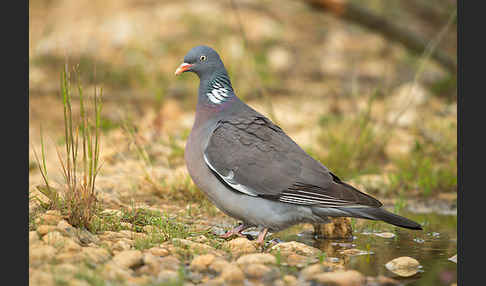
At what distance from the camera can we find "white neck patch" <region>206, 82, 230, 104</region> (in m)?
4.51

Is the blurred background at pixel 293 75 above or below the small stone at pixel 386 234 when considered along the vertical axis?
above

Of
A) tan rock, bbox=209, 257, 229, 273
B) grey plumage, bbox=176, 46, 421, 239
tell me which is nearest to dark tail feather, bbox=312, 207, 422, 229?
grey plumage, bbox=176, 46, 421, 239

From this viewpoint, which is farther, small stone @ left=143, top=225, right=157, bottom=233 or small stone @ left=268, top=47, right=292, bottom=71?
small stone @ left=268, top=47, right=292, bottom=71

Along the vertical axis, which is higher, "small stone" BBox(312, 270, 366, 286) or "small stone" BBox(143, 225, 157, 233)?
"small stone" BBox(143, 225, 157, 233)

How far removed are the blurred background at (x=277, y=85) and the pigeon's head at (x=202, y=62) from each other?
0.81 m

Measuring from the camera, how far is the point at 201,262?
3.35 m

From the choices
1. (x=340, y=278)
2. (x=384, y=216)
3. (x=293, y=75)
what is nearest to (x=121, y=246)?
(x=340, y=278)

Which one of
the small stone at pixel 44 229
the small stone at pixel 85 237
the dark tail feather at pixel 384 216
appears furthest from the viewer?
the dark tail feather at pixel 384 216

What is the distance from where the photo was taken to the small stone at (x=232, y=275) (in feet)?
10.3

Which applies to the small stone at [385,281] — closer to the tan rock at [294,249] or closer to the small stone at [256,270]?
the tan rock at [294,249]

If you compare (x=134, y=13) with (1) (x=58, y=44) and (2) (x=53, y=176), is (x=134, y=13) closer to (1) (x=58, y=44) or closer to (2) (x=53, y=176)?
(1) (x=58, y=44)

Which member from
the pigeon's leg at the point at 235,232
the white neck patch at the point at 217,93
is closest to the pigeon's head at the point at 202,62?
the white neck patch at the point at 217,93

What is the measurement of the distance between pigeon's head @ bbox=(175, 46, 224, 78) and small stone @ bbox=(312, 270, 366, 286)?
6.83 ft

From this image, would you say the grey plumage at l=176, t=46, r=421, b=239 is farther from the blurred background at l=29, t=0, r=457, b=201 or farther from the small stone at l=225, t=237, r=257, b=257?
the blurred background at l=29, t=0, r=457, b=201
